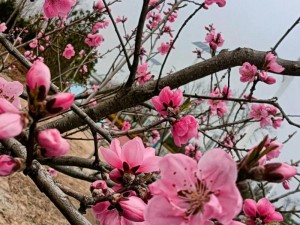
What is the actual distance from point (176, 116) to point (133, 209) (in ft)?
2.49

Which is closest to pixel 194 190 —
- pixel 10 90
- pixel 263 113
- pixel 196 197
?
pixel 196 197

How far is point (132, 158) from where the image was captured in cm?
107

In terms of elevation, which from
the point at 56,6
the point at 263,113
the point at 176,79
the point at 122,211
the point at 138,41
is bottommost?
the point at 263,113

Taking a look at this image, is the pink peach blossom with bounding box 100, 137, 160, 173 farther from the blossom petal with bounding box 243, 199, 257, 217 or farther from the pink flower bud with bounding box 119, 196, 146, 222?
the blossom petal with bounding box 243, 199, 257, 217

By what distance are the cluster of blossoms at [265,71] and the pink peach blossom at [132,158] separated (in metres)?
1.13

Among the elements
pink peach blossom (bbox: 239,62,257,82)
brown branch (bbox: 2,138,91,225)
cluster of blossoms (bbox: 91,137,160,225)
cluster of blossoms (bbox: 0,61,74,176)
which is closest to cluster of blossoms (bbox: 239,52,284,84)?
pink peach blossom (bbox: 239,62,257,82)

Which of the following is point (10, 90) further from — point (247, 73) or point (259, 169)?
point (247, 73)

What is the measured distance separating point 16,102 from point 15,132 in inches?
18.3

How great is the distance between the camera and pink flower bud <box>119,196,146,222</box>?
887 mm

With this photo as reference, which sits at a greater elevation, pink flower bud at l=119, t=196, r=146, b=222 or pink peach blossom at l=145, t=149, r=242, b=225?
pink peach blossom at l=145, t=149, r=242, b=225

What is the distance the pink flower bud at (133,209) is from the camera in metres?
0.89

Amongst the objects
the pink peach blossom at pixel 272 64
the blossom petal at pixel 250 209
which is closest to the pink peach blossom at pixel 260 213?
the blossom petal at pixel 250 209

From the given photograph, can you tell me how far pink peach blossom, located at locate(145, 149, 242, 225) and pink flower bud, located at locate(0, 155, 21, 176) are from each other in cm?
27

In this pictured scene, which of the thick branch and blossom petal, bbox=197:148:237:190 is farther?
the thick branch
